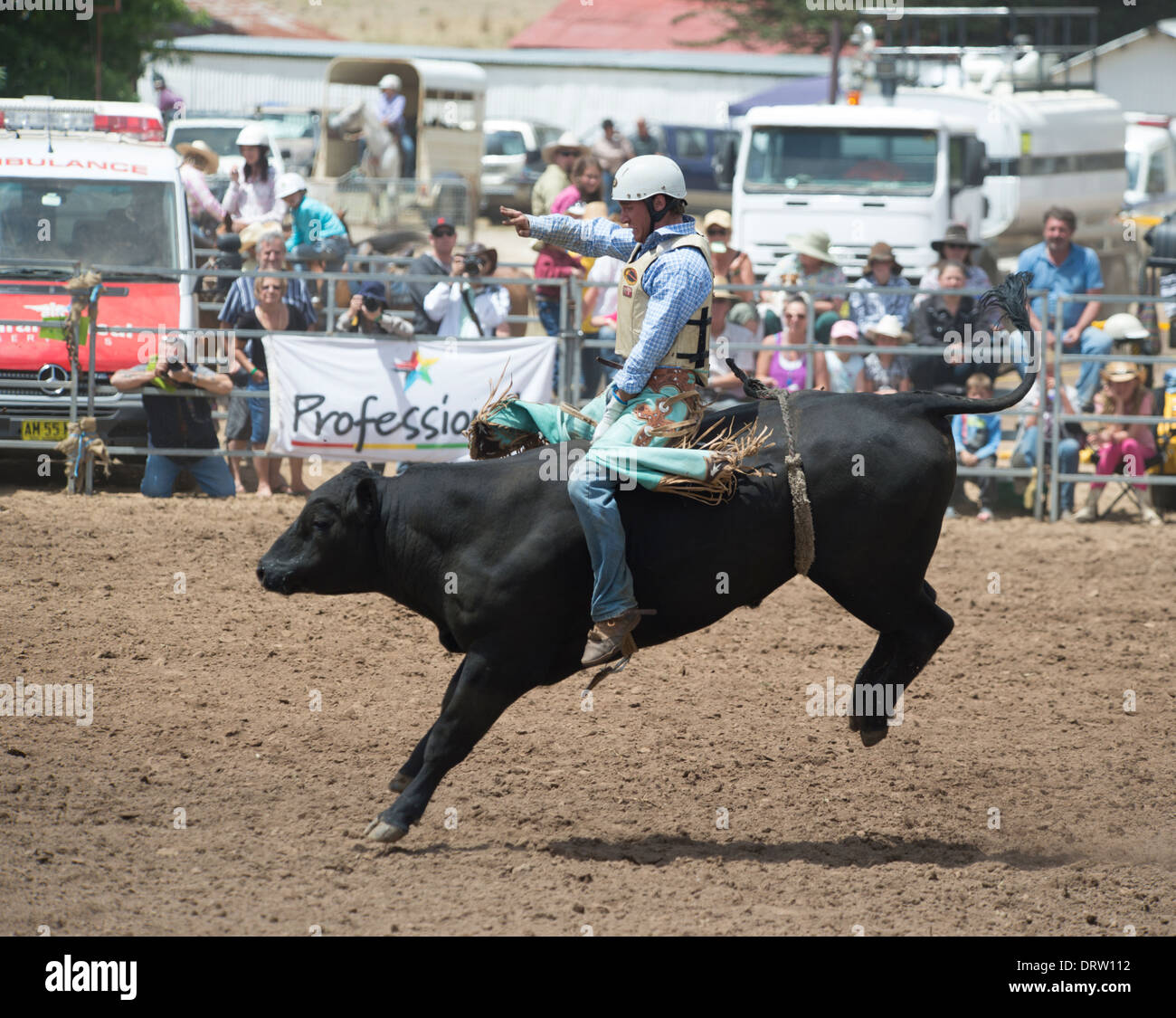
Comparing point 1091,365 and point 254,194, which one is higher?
point 254,194

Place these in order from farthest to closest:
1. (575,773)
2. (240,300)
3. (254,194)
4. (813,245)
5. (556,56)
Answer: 1. (556,56)
2. (254,194)
3. (813,245)
4. (240,300)
5. (575,773)

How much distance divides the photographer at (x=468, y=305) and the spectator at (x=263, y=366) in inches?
46.0

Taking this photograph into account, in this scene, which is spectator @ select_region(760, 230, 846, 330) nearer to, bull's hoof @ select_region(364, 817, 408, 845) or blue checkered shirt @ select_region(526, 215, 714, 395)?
blue checkered shirt @ select_region(526, 215, 714, 395)

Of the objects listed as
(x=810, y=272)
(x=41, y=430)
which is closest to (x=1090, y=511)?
(x=810, y=272)

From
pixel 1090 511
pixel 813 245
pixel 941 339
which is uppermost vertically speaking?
pixel 813 245

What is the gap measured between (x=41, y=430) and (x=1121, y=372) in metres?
8.21

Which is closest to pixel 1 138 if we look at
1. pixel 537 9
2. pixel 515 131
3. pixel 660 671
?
pixel 660 671

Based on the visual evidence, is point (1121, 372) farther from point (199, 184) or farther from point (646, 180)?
point (199, 184)

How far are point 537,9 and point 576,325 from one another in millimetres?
51541

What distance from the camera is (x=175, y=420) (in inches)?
435

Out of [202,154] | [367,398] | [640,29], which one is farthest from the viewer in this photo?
[640,29]

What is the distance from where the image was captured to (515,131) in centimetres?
3256

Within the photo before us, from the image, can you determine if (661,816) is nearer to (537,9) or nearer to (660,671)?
(660,671)

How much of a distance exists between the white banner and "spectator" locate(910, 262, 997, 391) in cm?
343
